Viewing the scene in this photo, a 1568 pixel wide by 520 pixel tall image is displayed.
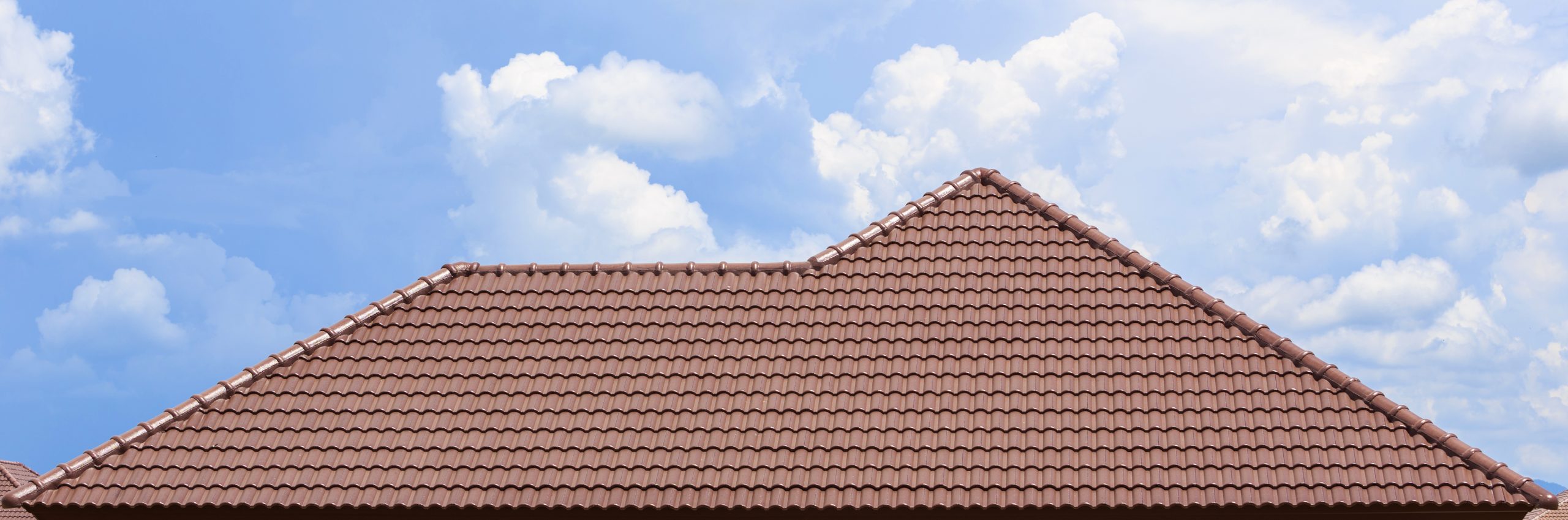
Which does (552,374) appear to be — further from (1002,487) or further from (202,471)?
(1002,487)

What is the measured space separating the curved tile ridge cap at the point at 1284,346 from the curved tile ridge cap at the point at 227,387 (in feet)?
21.0

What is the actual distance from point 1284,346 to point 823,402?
438cm

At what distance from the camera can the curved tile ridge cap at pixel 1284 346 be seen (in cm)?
968

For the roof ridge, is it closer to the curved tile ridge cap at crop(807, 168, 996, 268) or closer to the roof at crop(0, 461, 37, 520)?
the curved tile ridge cap at crop(807, 168, 996, 268)

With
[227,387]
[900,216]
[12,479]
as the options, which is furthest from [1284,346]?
[12,479]

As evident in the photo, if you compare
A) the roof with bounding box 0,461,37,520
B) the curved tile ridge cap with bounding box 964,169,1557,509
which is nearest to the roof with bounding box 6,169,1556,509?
the curved tile ridge cap with bounding box 964,169,1557,509

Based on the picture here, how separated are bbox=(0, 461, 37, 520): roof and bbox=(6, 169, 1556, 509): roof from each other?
1699cm

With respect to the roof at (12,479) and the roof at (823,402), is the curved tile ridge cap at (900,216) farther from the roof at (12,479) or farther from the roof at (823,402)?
the roof at (12,479)

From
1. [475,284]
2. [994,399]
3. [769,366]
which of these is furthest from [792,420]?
[475,284]

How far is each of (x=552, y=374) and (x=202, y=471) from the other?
3265 mm

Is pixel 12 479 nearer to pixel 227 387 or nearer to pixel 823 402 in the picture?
pixel 227 387

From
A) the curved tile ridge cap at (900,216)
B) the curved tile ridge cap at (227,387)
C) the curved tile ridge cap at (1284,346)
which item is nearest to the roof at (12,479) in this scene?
the curved tile ridge cap at (227,387)

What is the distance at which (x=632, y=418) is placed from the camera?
1111cm

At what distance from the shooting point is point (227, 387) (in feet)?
40.1
